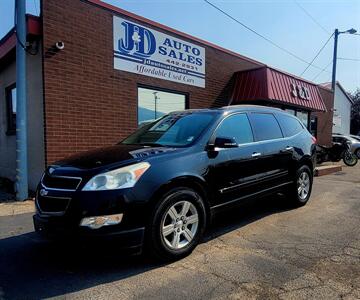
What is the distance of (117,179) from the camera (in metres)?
3.82

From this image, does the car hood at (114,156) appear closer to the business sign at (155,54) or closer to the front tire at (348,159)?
the business sign at (155,54)

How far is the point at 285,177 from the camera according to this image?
6281 millimetres

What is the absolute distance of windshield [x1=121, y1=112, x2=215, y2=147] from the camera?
4867 millimetres

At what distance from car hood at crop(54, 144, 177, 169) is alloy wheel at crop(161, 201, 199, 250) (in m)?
0.66

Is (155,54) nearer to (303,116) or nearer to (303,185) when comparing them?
(303,185)

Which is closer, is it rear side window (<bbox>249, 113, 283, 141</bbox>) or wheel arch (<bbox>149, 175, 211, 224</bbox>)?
wheel arch (<bbox>149, 175, 211, 224</bbox>)

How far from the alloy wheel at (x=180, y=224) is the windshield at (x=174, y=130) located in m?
0.81

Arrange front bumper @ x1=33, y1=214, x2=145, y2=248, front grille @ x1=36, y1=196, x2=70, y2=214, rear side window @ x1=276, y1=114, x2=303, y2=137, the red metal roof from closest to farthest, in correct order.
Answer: front bumper @ x1=33, y1=214, x2=145, y2=248, front grille @ x1=36, y1=196, x2=70, y2=214, rear side window @ x1=276, y1=114, x2=303, y2=137, the red metal roof

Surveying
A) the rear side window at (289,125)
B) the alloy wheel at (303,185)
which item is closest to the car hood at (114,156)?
the rear side window at (289,125)

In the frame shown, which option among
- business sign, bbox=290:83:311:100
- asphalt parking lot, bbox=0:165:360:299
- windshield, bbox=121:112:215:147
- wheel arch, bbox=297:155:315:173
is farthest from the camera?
business sign, bbox=290:83:311:100

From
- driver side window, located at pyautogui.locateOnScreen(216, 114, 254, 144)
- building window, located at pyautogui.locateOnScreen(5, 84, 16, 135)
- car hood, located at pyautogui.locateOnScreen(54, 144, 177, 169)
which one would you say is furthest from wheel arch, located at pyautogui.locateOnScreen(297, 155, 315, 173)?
building window, located at pyautogui.locateOnScreen(5, 84, 16, 135)

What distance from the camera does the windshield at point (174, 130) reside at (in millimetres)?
4867

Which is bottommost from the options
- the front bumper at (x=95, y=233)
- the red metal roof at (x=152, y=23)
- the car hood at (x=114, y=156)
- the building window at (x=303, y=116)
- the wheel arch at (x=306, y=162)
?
the front bumper at (x=95, y=233)

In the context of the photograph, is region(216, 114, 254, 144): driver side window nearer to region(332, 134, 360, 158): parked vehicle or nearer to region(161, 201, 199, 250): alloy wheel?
region(161, 201, 199, 250): alloy wheel
